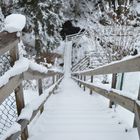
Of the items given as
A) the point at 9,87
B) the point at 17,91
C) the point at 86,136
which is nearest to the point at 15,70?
the point at 9,87

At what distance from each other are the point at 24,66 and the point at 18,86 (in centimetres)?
18

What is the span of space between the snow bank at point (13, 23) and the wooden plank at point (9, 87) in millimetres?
320

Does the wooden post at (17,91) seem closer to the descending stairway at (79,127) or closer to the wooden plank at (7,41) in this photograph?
the wooden plank at (7,41)

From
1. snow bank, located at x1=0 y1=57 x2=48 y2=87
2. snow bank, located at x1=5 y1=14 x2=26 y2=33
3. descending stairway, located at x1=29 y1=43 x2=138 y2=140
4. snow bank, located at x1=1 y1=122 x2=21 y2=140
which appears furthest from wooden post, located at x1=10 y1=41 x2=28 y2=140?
descending stairway, located at x1=29 y1=43 x2=138 y2=140

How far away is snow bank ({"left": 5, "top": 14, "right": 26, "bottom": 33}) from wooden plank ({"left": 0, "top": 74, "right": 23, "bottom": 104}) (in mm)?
320

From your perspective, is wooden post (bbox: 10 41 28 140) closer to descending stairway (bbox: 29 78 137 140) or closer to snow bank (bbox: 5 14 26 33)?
snow bank (bbox: 5 14 26 33)

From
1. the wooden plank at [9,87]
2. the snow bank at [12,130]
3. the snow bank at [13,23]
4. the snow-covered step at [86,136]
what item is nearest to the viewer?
the wooden plank at [9,87]

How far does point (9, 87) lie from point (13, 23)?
451 millimetres

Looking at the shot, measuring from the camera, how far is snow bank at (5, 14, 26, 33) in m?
1.93

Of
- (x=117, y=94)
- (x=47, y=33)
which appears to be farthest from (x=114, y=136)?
(x=47, y=33)

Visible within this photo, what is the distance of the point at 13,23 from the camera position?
1974mm

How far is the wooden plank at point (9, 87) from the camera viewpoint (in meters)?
1.67

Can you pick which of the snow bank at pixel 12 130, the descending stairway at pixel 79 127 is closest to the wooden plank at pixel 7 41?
the snow bank at pixel 12 130

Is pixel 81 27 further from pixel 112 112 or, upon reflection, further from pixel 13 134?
pixel 13 134
